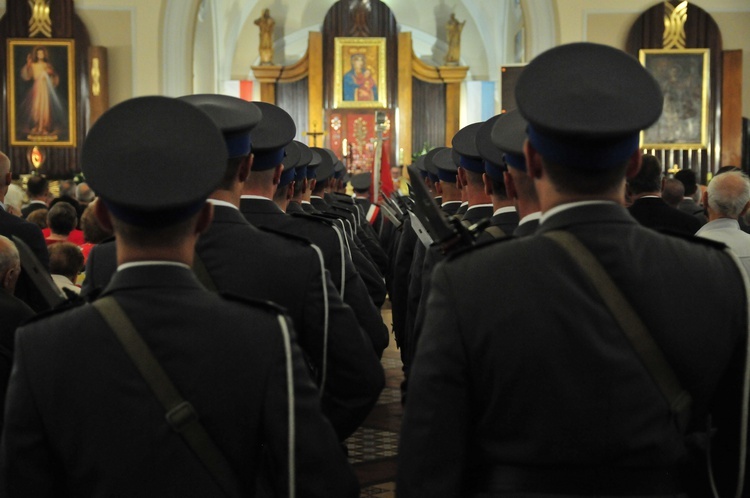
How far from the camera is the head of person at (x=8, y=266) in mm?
3377

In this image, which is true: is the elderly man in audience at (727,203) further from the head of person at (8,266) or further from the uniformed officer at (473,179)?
the head of person at (8,266)

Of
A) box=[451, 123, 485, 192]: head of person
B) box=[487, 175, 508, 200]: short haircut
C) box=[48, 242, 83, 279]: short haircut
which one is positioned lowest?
box=[48, 242, 83, 279]: short haircut

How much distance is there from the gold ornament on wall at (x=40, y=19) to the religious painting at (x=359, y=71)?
7976 mm

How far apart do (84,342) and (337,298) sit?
1137 millimetres

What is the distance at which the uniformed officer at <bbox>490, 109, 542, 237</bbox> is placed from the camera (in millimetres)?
2631

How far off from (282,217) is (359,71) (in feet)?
67.5

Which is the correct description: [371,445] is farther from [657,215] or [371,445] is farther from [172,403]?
[172,403]

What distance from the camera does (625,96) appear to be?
1.95 metres

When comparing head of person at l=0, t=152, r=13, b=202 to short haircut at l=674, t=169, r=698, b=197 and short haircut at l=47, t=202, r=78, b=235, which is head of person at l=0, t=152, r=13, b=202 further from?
short haircut at l=674, t=169, r=698, b=197

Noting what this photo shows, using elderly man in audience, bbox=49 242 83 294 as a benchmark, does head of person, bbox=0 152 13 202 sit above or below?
above

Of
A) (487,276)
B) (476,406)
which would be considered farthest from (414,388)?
(487,276)

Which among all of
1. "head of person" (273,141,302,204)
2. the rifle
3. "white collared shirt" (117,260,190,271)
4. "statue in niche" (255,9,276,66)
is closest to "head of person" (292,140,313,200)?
"head of person" (273,141,302,204)

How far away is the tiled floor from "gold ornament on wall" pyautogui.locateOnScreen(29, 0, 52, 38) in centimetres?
1196

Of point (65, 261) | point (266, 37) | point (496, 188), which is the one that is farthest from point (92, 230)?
point (266, 37)
